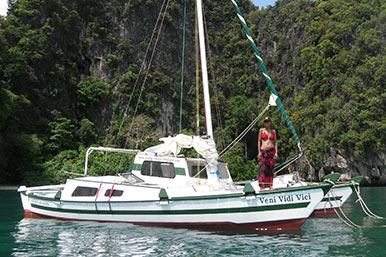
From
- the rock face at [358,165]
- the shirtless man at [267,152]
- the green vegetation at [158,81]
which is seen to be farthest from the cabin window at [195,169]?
the rock face at [358,165]

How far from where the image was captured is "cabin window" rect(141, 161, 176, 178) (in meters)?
15.2

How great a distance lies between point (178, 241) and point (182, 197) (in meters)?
1.85

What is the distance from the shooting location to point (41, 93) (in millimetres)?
47000

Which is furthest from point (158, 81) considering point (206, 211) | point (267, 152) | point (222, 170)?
point (206, 211)

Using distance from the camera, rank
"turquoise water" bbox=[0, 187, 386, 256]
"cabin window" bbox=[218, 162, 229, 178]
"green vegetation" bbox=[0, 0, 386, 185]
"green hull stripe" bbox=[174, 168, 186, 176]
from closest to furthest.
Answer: "turquoise water" bbox=[0, 187, 386, 256], "green hull stripe" bbox=[174, 168, 186, 176], "cabin window" bbox=[218, 162, 229, 178], "green vegetation" bbox=[0, 0, 386, 185]

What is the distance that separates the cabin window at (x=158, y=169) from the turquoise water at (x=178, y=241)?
91.8 inches

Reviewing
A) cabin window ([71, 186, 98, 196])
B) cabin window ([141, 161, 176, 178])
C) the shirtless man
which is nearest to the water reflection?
cabin window ([71, 186, 98, 196])

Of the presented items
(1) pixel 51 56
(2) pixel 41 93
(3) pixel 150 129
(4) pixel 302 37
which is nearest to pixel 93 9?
(1) pixel 51 56

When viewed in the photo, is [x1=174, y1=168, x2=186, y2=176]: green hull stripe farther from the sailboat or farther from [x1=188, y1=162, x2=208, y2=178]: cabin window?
[x1=188, y1=162, x2=208, y2=178]: cabin window

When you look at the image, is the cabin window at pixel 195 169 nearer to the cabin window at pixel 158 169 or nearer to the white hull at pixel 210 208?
the cabin window at pixel 158 169

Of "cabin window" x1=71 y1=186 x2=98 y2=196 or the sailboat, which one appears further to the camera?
"cabin window" x1=71 y1=186 x2=98 y2=196

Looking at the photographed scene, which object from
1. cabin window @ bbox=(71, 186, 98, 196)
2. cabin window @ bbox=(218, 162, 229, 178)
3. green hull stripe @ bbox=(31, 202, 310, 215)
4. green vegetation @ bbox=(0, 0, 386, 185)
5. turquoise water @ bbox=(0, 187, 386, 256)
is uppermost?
green vegetation @ bbox=(0, 0, 386, 185)

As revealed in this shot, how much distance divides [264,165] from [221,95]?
48.8m

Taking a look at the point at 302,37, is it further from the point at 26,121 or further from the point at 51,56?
the point at 26,121
